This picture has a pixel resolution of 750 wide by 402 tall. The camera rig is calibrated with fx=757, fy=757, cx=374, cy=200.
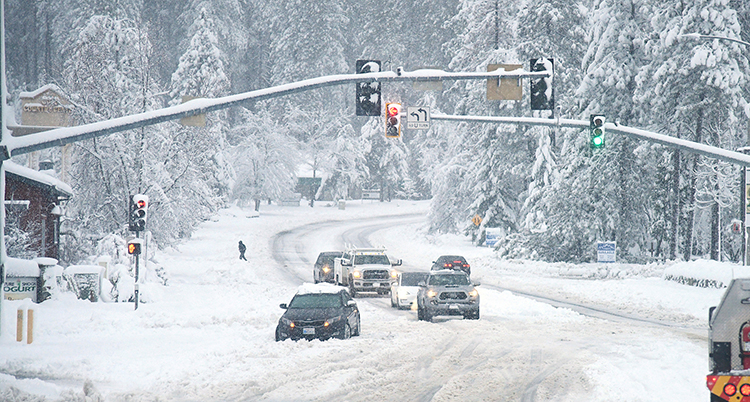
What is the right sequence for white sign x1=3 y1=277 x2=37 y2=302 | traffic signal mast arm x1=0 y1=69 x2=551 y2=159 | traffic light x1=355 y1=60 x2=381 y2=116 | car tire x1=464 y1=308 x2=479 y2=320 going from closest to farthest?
traffic signal mast arm x1=0 y1=69 x2=551 y2=159 → traffic light x1=355 y1=60 x2=381 y2=116 → car tire x1=464 y1=308 x2=479 y2=320 → white sign x1=3 y1=277 x2=37 y2=302

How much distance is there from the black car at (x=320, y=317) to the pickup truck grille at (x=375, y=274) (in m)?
10.7

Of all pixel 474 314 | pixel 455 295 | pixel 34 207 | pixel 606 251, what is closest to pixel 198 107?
pixel 455 295

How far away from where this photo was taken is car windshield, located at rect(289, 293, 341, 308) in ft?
61.0

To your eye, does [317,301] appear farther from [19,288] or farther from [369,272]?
[369,272]

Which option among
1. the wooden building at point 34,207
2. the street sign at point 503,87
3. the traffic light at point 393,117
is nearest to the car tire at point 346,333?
the traffic light at point 393,117

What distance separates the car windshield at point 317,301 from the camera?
18594 millimetres

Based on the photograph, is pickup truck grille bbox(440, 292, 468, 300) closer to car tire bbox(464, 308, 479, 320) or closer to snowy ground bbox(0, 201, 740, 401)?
car tire bbox(464, 308, 479, 320)

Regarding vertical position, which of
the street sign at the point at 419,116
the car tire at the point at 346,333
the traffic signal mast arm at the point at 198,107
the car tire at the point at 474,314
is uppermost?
the street sign at the point at 419,116

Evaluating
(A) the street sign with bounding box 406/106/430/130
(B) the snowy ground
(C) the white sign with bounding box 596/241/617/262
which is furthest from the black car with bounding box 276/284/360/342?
(C) the white sign with bounding box 596/241/617/262

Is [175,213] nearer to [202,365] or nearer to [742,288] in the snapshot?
[202,365]

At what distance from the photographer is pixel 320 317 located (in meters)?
17.7

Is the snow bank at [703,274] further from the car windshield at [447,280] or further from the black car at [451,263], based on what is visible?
the car windshield at [447,280]

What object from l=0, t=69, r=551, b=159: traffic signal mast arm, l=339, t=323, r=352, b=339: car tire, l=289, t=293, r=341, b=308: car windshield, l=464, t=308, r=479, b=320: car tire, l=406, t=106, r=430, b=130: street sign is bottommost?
l=464, t=308, r=479, b=320: car tire

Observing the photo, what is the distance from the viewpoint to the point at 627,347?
16.5 meters
